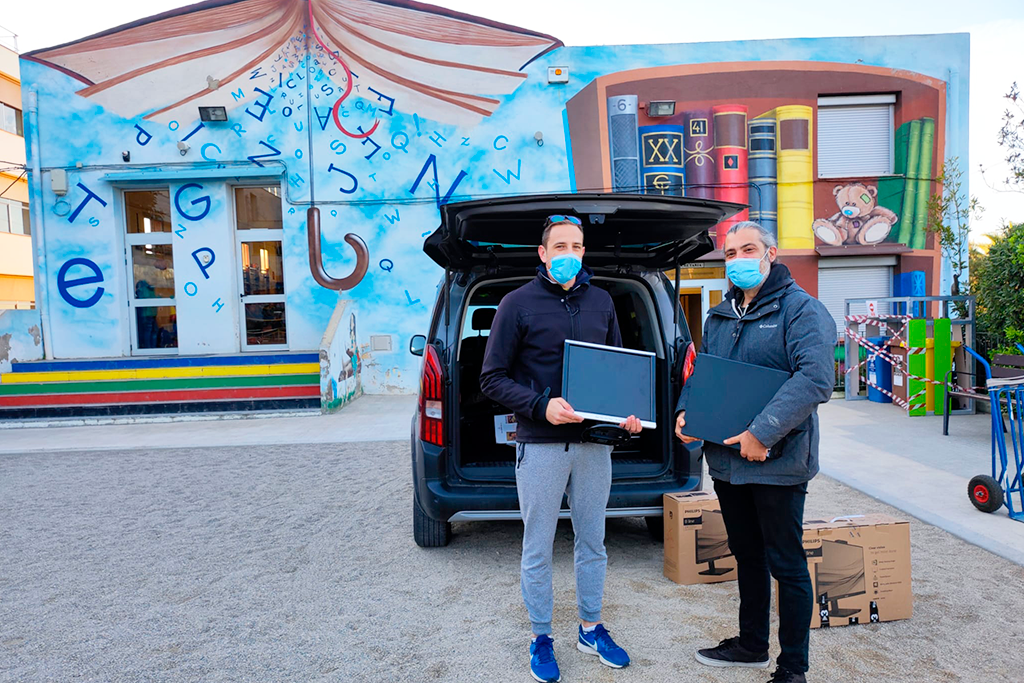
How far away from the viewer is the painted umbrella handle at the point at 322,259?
476 inches

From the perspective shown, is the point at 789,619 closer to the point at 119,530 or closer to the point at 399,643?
the point at 399,643

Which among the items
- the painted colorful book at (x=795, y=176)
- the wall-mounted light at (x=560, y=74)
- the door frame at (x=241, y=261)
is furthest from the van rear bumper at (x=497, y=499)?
the wall-mounted light at (x=560, y=74)

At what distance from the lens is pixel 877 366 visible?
9711 millimetres

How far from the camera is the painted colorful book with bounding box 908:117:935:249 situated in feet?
39.9

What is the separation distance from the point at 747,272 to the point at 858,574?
161 cm

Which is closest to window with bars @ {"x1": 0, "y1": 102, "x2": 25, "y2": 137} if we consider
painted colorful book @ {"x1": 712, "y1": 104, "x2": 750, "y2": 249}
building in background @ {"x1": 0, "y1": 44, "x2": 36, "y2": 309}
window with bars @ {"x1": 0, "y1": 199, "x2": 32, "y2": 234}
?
building in background @ {"x1": 0, "y1": 44, "x2": 36, "y2": 309}

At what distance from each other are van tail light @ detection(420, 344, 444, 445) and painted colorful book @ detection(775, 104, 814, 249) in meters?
10.2

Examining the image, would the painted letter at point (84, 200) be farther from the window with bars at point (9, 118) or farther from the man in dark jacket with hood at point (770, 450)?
the window with bars at point (9, 118)

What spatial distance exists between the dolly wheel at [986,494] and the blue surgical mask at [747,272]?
10.7 feet

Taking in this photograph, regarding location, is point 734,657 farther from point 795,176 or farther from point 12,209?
point 12,209

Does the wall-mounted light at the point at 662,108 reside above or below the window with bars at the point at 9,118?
below

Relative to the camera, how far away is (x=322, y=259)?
1216 centimetres

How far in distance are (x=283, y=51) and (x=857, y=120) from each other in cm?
1099

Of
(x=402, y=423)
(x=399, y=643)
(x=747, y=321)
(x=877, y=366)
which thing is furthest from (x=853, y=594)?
(x=877, y=366)
